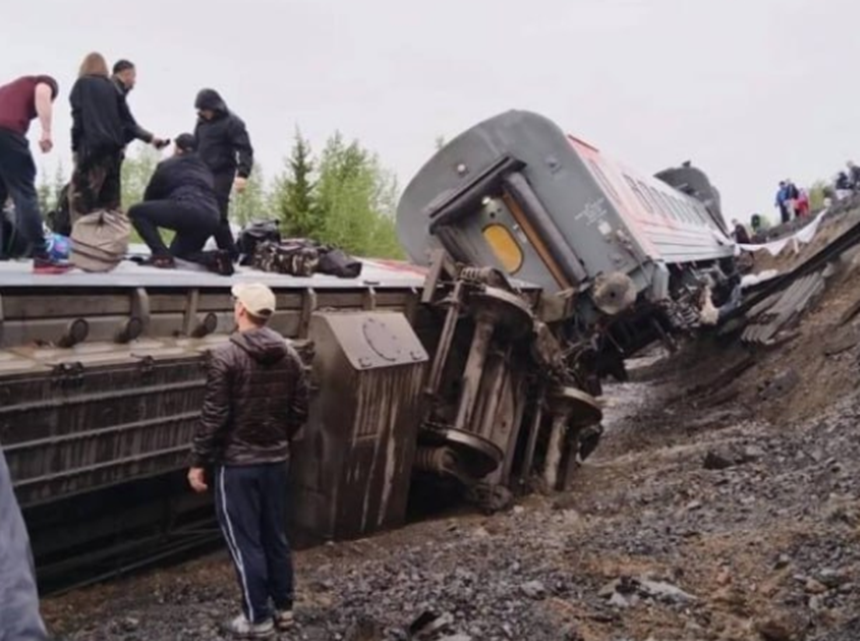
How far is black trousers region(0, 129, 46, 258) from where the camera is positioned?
5.14 m

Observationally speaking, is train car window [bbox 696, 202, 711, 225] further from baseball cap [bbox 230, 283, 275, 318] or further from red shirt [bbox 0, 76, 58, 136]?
baseball cap [bbox 230, 283, 275, 318]

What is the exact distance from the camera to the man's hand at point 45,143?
530cm

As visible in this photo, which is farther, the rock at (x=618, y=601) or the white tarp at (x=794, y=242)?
the white tarp at (x=794, y=242)

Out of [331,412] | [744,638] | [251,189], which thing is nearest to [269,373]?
[331,412]

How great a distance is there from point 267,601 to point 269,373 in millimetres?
927

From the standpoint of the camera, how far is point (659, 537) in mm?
5168

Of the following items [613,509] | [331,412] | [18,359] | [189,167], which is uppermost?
[189,167]

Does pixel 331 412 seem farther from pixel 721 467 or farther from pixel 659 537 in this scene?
pixel 721 467

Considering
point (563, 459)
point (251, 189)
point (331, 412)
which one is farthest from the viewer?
point (251, 189)

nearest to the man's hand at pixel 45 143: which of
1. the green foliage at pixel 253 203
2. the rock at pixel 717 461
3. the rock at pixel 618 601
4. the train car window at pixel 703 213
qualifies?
the rock at pixel 618 601

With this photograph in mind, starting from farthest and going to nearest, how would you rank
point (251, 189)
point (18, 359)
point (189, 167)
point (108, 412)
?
point (251, 189) → point (189, 167) → point (108, 412) → point (18, 359)

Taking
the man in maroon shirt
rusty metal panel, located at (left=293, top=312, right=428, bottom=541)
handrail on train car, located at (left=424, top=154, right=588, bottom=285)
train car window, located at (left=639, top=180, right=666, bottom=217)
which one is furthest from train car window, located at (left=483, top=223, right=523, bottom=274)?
the man in maroon shirt

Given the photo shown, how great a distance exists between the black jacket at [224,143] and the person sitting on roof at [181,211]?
33cm

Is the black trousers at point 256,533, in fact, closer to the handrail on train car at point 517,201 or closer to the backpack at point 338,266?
the backpack at point 338,266
